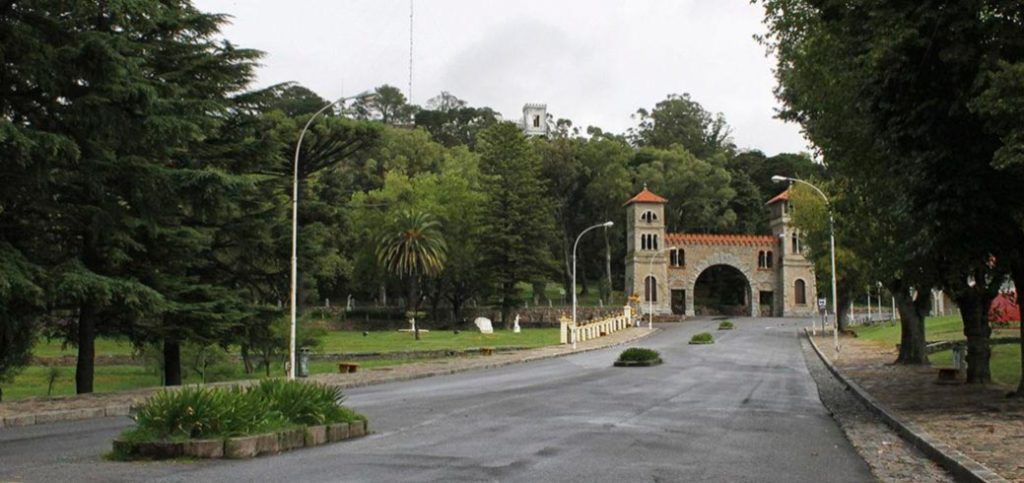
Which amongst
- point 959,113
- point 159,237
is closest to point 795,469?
point 959,113

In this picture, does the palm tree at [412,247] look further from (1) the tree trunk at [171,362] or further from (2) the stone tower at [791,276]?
(1) the tree trunk at [171,362]

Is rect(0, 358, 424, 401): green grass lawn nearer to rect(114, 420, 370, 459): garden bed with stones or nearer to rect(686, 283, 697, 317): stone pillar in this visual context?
rect(114, 420, 370, 459): garden bed with stones

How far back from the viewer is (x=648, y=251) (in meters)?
91.3

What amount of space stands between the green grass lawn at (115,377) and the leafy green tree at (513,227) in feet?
108

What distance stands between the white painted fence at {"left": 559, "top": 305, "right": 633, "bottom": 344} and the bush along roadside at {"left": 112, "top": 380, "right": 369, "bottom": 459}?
3813 centimetres

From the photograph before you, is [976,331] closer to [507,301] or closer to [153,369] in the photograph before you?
[153,369]

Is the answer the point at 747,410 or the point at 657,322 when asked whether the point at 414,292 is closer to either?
the point at 657,322

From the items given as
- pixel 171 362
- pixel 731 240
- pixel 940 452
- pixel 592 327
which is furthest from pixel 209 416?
pixel 731 240

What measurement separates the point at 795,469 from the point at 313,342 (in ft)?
89.4

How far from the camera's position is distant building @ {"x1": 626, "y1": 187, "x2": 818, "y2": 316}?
91.2 meters

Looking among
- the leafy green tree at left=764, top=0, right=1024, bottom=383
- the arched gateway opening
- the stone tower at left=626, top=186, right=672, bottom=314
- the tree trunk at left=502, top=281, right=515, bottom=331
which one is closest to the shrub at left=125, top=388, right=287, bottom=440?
the leafy green tree at left=764, top=0, right=1024, bottom=383

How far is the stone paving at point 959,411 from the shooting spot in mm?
10773

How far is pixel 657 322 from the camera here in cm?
8188

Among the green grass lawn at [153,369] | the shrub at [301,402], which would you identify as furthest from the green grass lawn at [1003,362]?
the green grass lawn at [153,369]
